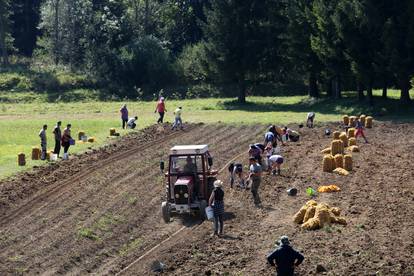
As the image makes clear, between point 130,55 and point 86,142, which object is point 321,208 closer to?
point 86,142

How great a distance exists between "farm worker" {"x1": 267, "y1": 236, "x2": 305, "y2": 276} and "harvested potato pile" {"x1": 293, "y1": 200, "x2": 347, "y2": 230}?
17.0 ft

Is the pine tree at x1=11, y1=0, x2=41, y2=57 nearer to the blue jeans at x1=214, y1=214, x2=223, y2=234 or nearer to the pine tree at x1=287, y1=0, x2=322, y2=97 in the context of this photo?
the pine tree at x1=287, y1=0, x2=322, y2=97

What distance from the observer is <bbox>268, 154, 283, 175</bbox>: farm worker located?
30.9 m

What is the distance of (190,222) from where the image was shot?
2522cm

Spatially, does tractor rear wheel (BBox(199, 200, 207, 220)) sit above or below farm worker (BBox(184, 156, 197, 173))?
below

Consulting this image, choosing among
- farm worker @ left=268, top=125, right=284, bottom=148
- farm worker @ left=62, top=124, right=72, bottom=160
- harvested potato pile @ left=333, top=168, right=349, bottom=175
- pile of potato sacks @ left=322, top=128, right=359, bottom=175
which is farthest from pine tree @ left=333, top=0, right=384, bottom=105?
farm worker @ left=62, top=124, right=72, bottom=160

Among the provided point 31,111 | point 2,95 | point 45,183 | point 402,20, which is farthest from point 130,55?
point 45,183

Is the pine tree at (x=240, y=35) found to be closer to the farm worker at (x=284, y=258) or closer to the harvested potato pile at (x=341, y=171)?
the harvested potato pile at (x=341, y=171)

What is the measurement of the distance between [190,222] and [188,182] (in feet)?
4.23

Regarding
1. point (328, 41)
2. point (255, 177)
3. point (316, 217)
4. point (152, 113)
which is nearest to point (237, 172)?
point (255, 177)

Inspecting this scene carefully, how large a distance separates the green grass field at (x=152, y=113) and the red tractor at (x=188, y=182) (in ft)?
49.3

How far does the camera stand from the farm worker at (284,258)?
17.2 metres

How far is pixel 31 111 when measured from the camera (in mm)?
62250

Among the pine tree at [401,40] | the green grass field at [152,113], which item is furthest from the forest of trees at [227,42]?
the green grass field at [152,113]
